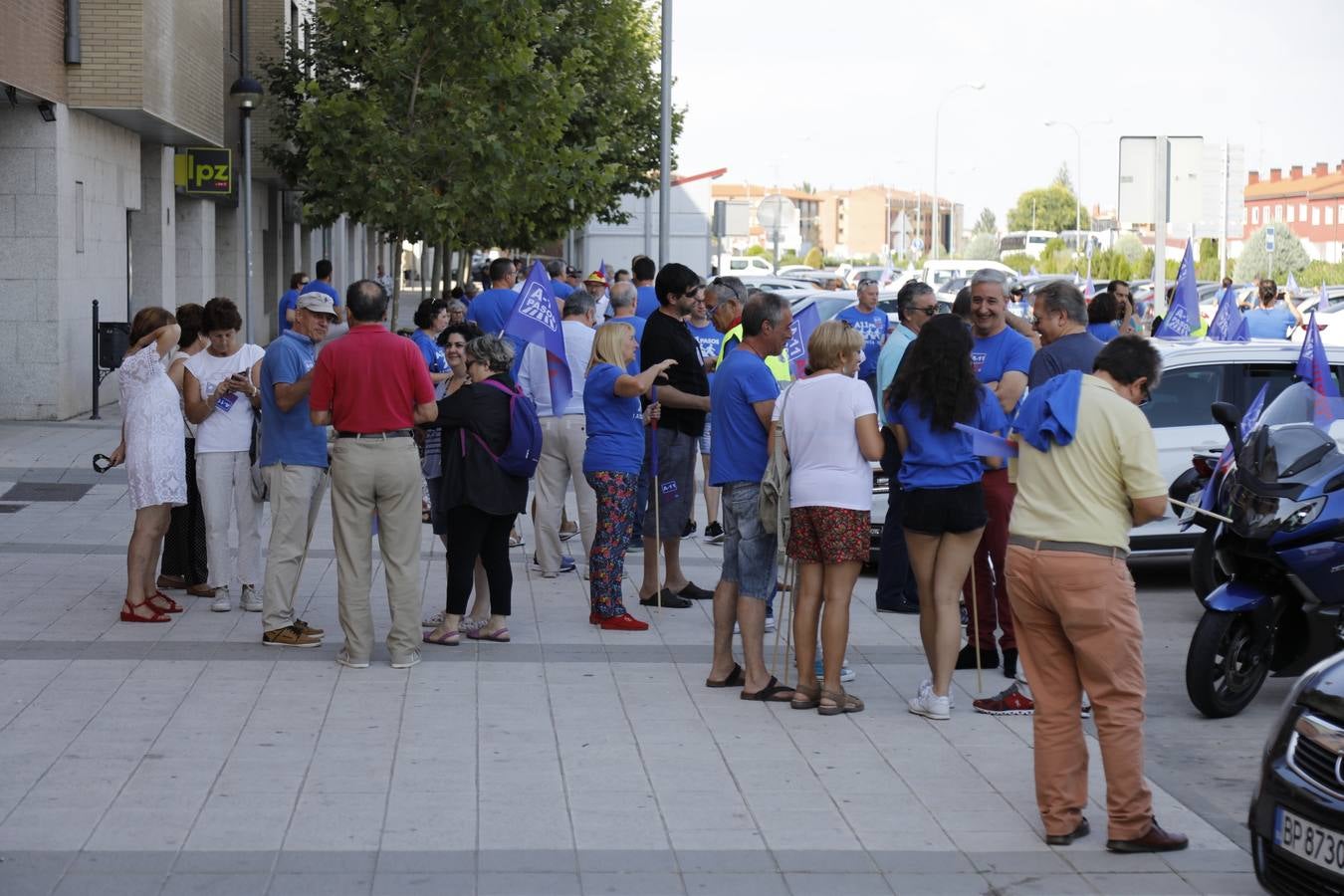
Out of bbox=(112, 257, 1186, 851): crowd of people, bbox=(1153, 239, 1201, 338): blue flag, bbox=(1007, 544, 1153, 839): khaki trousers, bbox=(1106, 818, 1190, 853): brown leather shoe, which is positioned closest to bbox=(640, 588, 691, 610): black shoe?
bbox=(112, 257, 1186, 851): crowd of people

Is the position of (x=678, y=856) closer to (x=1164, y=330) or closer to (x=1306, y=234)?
(x=1164, y=330)

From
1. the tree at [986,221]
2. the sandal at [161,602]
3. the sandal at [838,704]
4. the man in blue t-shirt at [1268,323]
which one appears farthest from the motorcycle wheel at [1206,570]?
the tree at [986,221]

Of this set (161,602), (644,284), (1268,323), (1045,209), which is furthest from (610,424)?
(1045,209)

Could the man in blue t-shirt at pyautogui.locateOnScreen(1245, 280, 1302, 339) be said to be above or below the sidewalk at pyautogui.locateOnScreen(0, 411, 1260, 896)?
above

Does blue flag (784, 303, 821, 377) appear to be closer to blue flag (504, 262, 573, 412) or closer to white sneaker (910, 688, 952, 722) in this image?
blue flag (504, 262, 573, 412)

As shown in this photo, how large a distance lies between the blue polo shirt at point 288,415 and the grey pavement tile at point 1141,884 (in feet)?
16.1

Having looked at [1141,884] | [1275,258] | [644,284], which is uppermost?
[1275,258]

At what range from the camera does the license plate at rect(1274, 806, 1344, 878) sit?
15.9 feet

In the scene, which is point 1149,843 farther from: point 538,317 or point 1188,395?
Result: point 1188,395

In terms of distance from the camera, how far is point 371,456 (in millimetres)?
8406

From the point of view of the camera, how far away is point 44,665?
849 cm

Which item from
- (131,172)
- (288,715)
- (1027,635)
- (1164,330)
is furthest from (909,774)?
(131,172)

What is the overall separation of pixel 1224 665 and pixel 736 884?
3.59 m

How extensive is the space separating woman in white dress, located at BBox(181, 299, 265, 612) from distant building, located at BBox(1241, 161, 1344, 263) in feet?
401
